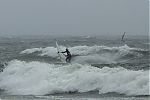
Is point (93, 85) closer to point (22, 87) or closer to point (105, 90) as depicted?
point (105, 90)

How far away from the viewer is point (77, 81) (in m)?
16.3

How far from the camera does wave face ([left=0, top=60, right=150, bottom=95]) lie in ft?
47.2

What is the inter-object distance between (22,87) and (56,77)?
1.85 meters

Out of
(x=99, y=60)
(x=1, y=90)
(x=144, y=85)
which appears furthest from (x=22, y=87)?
(x=99, y=60)

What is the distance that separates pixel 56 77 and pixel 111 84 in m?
3.76

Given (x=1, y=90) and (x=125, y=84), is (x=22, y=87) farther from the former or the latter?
(x=125, y=84)

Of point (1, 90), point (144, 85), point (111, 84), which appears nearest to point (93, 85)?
point (111, 84)

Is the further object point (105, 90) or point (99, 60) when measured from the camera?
point (99, 60)

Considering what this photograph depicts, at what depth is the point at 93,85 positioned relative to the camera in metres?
15.7

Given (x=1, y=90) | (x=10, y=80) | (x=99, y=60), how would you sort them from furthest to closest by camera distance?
(x=99, y=60) < (x=10, y=80) < (x=1, y=90)

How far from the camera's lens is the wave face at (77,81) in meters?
14.4

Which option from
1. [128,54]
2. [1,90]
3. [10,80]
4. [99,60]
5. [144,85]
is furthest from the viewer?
[128,54]

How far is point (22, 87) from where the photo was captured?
17047mm

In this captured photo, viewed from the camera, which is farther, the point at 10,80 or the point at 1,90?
the point at 10,80
